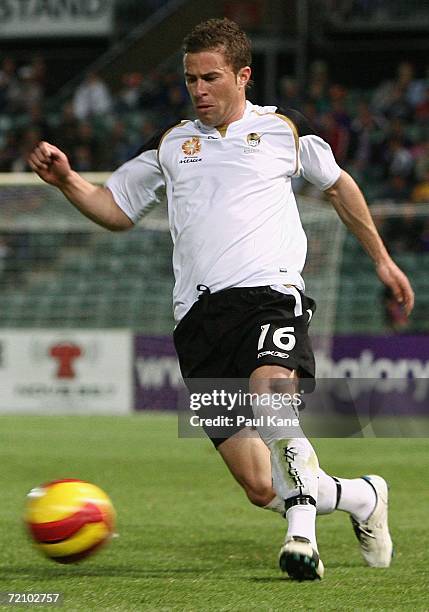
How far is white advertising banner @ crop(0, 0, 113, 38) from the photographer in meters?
26.0

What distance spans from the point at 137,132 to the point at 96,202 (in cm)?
1700

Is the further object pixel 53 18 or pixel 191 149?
pixel 53 18

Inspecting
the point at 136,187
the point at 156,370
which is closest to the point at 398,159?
the point at 156,370

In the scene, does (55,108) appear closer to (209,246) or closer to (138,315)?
(138,315)

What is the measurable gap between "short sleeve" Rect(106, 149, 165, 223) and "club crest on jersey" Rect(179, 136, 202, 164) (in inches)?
10.6

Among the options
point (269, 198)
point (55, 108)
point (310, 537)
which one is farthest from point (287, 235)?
point (55, 108)

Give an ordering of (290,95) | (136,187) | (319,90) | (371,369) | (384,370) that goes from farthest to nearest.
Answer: (290,95)
(319,90)
(371,369)
(384,370)
(136,187)

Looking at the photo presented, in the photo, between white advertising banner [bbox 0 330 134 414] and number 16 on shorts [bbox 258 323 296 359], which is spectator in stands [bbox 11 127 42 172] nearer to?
white advertising banner [bbox 0 330 134 414]

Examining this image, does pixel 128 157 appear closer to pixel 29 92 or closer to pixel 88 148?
pixel 88 148

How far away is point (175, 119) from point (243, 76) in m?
13.8

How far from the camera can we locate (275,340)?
5090 mm

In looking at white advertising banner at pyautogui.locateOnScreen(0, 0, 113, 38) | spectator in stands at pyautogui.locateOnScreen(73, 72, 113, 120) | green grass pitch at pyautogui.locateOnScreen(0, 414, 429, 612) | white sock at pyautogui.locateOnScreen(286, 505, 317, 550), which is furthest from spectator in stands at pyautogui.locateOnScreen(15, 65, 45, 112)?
white sock at pyautogui.locateOnScreen(286, 505, 317, 550)

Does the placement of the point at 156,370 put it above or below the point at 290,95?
below

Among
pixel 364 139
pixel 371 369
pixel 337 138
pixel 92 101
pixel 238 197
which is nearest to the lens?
pixel 238 197
